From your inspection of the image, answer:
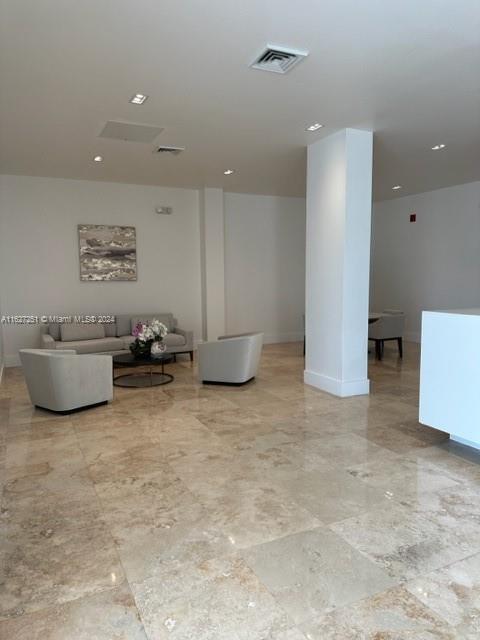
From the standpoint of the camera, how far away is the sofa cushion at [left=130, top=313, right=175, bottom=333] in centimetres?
733

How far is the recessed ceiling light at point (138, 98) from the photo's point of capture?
3797 millimetres

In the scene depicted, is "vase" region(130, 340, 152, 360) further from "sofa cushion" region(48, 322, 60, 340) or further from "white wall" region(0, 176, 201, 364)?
"white wall" region(0, 176, 201, 364)

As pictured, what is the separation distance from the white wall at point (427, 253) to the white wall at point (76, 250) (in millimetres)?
4199

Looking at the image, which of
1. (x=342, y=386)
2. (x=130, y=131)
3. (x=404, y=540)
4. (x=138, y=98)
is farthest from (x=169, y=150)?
(x=404, y=540)

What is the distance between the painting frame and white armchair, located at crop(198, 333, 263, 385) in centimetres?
283

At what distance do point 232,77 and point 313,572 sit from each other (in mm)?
3404

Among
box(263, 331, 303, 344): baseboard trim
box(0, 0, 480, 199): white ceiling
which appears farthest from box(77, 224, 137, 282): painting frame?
box(263, 331, 303, 344): baseboard trim

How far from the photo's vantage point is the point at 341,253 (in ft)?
16.2

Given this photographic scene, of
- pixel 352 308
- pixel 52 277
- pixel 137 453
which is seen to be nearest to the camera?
pixel 137 453

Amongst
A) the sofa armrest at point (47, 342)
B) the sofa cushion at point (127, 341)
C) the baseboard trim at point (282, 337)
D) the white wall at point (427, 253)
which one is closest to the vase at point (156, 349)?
the sofa cushion at point (127, 341)

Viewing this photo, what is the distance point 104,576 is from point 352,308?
3775 mm

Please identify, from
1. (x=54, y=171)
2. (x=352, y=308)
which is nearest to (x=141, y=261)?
(x=54, y=171)

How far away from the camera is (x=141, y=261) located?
25.4 feet

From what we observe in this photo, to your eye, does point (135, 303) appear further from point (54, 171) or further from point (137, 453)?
point (137, 453)
